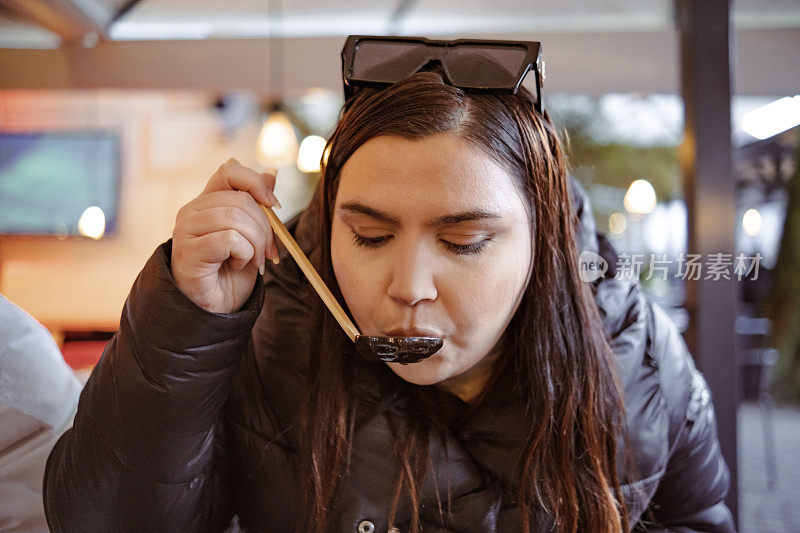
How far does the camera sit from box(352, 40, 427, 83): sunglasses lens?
536 mm

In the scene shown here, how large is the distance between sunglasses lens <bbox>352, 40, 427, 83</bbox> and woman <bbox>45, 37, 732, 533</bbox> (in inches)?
0.6

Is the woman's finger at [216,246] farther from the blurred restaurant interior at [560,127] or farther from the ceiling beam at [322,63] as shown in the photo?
the ceiling beam at [322,63]

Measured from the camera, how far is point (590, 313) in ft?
2.09

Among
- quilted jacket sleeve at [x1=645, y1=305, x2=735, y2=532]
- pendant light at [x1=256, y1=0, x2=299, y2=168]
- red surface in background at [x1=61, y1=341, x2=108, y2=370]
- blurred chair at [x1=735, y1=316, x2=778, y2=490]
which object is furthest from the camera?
pendant light at [x1=256, y1=0, x2=299, y2=168]

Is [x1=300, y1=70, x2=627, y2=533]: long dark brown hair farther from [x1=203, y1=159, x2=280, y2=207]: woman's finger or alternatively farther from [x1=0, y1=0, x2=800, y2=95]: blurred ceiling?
[x1=0, y1=0, x2=800, y2=95]: blurred ceiling

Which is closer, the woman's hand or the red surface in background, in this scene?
the woman's hand

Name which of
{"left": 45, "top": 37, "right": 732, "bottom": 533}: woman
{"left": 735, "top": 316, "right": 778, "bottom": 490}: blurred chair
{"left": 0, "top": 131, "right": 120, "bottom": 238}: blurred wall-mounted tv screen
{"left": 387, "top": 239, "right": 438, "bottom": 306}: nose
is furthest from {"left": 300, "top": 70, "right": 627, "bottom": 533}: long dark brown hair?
{"left": 735, "top": 316, "right": 778, "bottom": 490}: blurred chair

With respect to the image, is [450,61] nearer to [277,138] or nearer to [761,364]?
[761,364]

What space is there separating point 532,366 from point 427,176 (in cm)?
A: 24

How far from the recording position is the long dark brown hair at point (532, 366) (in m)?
0.53

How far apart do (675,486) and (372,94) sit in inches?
23.1

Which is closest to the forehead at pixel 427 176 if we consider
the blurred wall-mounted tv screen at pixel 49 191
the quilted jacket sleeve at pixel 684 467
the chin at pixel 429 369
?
the chin at pixel 429 369

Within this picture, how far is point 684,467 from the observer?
2.38 ft

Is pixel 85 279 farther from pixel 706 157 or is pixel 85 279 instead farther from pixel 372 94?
pixel 706 157
